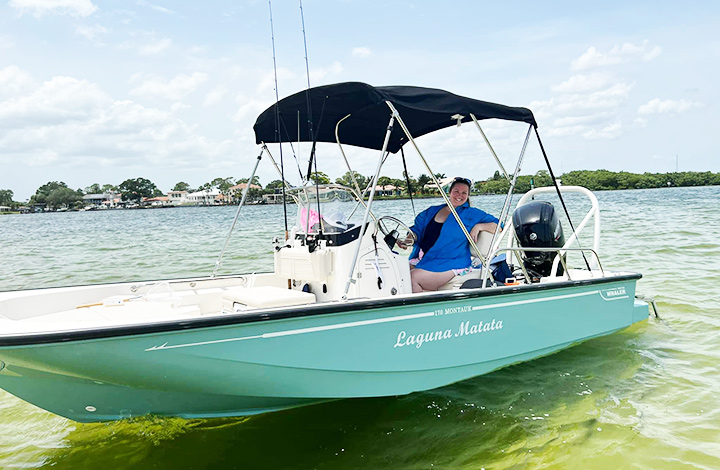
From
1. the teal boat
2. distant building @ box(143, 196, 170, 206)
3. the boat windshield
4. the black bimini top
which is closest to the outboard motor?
the teal boat

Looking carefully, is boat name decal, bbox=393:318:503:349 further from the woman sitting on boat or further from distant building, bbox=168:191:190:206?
distant building, bbox=168:191:190:206

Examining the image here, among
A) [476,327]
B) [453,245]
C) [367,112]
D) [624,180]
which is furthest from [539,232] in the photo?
[624,180]

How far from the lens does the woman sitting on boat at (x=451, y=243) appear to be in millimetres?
4957

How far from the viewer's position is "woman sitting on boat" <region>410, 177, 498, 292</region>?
496 cm

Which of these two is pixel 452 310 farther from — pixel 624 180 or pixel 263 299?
pixel 624 180

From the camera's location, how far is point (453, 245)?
199 inches

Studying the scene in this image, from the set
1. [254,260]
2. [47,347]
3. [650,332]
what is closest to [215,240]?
[254,260]

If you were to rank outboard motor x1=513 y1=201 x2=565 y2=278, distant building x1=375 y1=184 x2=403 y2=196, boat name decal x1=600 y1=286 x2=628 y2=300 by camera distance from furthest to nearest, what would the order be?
outboard motor x1=513 y1=201 x2=565 y2=278 → boat name decal x1=600 y1=286 x2=628 y2=300 → distant building x1=375 y1=184 x2=403 y2=196

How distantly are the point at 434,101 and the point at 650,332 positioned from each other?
4384 mm

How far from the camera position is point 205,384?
339 centimetres

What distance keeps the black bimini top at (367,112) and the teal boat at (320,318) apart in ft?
0.07

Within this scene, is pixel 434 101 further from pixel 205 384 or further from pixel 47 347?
pixel 47 347

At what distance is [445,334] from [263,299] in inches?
55.7

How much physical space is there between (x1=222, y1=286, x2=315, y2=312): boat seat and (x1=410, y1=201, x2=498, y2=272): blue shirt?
1482mm
